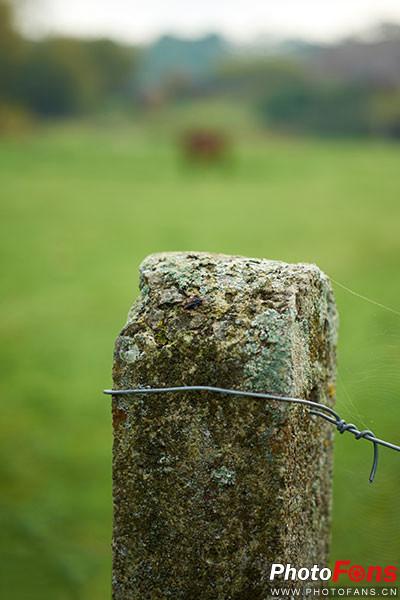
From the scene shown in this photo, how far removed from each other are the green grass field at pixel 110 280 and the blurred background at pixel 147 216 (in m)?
0.02

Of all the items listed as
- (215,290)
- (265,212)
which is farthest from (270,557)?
(265,212)

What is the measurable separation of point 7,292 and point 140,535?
10339 millimetres

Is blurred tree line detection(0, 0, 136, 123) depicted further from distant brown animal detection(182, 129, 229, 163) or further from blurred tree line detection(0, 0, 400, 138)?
distant brown animal detection(182, 129, 229, 163)

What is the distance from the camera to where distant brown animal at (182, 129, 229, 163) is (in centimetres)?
2269

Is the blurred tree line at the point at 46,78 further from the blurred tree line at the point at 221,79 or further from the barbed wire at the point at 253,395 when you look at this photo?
the barbed wire at the point at 253,395

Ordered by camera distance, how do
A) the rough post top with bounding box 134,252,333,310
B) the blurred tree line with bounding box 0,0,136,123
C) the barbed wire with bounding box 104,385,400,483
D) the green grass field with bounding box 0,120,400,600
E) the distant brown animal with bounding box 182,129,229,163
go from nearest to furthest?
the barbed wire with bounding box 104,385,400,483, the rough post top with bounding box 134,252,333,310, the green grass field with bounding box 0,120,400,600, the distant brown animal with bounding box 182,129,229,163, the blurred tree line with bounding box 0,0,136,123

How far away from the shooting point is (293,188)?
63.3 feet

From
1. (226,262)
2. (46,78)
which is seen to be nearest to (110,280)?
(226,262)

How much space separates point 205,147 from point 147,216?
7.37m

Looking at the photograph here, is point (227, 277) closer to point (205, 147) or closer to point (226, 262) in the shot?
point (226, 262)

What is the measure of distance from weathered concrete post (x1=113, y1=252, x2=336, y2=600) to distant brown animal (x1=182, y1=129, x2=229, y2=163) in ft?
70.2

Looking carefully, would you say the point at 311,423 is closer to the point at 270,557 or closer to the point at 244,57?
the point at 270,557

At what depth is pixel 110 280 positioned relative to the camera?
12.1 meters


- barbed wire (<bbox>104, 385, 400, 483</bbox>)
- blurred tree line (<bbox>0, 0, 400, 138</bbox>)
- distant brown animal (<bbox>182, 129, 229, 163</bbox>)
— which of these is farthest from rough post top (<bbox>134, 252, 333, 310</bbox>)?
blurred tree line (<bbox>0, 0, 400, 138</bbox>)
